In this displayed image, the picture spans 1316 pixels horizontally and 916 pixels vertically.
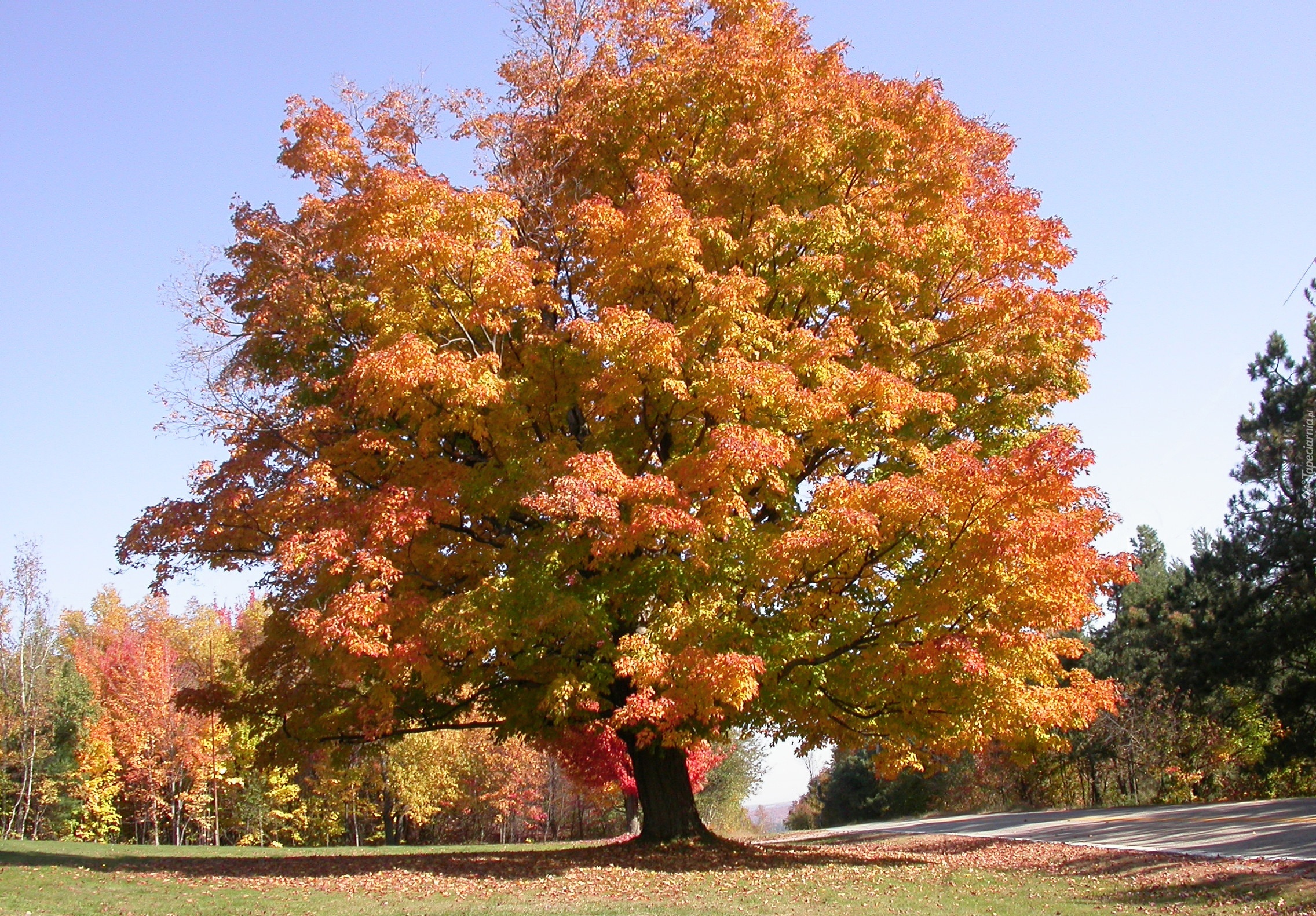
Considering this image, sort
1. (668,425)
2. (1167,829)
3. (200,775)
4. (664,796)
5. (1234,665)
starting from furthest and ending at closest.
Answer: (200,775) → (1234,665) → (1167,829) → (664,796) → (668,425)

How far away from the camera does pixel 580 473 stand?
11.2 m

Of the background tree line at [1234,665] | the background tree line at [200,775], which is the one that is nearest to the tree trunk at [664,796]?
the background tree line at [1234,665]

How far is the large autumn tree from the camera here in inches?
439

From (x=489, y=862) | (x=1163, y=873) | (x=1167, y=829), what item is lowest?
(x=1167, y=829)

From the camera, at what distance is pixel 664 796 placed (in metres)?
14.9

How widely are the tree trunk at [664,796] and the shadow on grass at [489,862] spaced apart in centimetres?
33

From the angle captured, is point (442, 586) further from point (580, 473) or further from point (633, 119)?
point (633, 119)

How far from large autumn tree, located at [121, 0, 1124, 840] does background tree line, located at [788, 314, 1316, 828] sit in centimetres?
1270

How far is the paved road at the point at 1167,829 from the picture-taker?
43.6ft

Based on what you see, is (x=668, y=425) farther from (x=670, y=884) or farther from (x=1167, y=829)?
(x=1167, y=829)

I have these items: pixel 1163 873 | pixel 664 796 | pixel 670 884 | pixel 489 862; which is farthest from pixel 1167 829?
pixel 489 862

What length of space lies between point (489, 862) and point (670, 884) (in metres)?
4.41

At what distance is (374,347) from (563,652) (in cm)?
477

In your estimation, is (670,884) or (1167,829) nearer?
(670,884)
